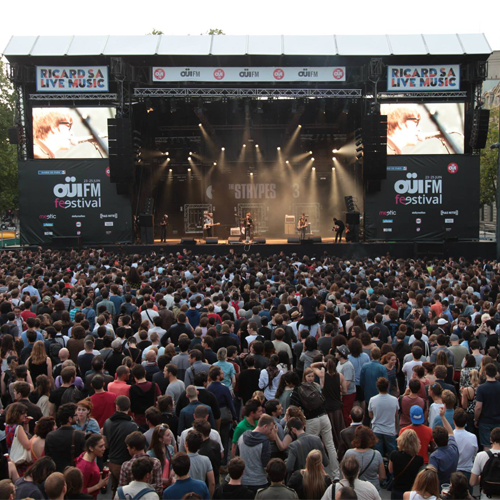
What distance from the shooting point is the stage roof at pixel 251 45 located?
847 inches

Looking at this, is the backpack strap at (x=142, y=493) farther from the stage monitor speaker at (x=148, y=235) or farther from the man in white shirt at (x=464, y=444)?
the stage monitor speaker at (x=148, y=235)

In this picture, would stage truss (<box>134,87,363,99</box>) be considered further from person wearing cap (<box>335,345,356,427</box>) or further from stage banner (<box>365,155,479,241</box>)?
person wearing cap (<box>335,345,356,427</box>)

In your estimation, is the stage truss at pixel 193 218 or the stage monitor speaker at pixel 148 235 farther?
the stage truss at pixel 193 218

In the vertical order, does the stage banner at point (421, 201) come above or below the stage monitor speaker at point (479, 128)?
below

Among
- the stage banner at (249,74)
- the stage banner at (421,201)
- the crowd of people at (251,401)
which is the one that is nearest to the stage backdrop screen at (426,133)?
the stage banner at (421,201)

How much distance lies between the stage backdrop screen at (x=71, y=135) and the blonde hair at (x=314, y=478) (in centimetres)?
2041

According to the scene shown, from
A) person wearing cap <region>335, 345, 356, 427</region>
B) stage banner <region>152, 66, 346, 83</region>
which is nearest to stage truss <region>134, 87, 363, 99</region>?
stage banner <region>152, 66, 346, 83</region>

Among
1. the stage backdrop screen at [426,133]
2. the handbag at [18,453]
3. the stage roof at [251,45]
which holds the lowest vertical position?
the handbag at [18,453]

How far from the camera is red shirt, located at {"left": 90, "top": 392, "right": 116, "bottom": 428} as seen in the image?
221 inches

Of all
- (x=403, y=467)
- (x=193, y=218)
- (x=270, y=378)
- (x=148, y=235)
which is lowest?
(x=403, y=467)

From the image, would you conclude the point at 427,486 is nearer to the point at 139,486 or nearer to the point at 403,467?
the point at 403,467

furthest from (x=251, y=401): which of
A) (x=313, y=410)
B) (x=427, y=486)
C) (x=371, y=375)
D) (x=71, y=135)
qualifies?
(x=71, y=135)

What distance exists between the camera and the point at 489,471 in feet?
14.1

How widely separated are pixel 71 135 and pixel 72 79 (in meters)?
2.11
